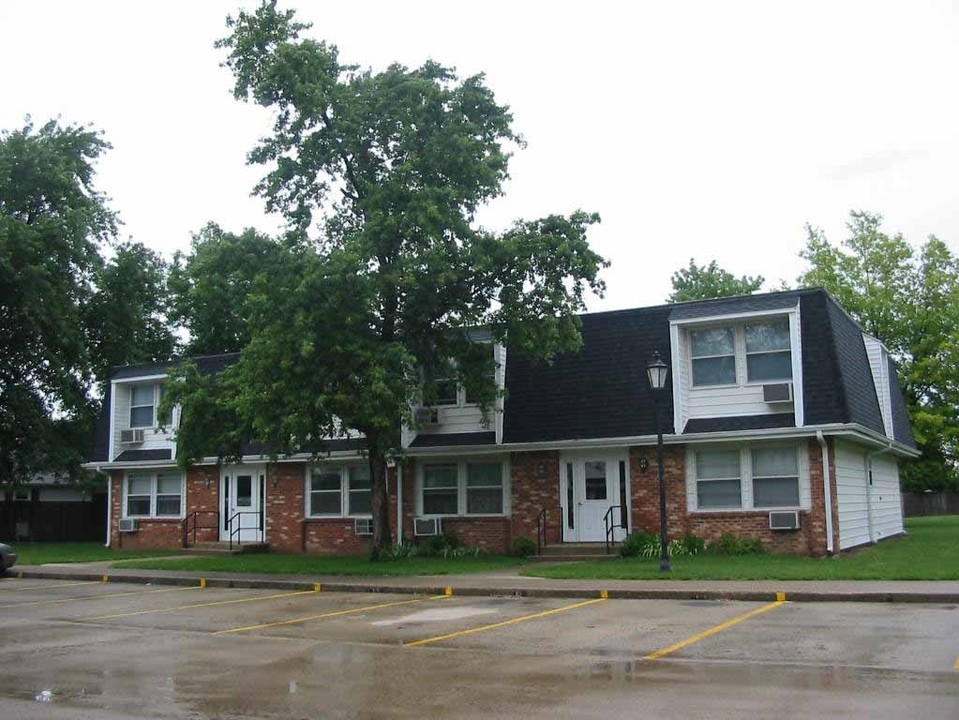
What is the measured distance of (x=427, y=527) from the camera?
84.9ft

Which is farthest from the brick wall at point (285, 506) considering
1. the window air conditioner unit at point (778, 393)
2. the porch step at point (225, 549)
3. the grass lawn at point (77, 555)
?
the window air conditioner unit at point (778, 393)

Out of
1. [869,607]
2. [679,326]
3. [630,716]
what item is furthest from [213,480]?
[630,716]

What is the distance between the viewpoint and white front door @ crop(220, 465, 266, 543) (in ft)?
97.1

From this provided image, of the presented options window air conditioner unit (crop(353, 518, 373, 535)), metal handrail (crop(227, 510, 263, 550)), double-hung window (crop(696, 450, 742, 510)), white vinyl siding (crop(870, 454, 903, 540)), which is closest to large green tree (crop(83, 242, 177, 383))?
metal handrail (crop(227, 510, 263, 550))

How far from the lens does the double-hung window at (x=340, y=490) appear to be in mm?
27797

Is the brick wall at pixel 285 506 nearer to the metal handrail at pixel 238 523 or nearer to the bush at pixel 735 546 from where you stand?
the metal handrail at pixel 238 523

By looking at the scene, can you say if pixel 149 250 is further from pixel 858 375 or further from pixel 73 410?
pixel 858 375

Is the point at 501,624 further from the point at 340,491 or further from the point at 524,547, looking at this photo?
the point at 340,491

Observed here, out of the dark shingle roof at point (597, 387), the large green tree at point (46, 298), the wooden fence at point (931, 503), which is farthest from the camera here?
the wooden fence at point (931, 503)

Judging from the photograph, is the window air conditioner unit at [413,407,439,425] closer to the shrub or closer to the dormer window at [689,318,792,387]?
the shrub

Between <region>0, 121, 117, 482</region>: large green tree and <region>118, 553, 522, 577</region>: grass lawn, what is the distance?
16.3 m

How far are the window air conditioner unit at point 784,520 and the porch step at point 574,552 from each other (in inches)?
140

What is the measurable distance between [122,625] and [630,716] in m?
9.33

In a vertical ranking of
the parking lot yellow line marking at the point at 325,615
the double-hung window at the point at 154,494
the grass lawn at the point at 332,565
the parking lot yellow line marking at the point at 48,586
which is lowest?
the parking lot yellow line marking at the point at 48,586
